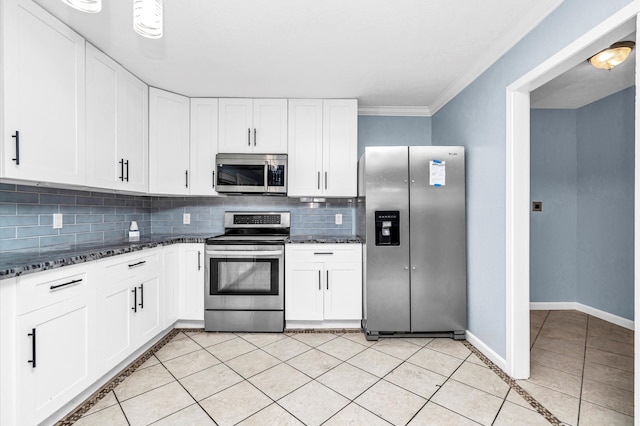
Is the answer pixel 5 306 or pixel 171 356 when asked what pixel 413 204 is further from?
pixel 5 306

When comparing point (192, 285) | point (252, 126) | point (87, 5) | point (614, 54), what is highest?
point (614, 54)

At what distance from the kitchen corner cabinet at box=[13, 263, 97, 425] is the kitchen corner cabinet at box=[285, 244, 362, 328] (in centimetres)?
154

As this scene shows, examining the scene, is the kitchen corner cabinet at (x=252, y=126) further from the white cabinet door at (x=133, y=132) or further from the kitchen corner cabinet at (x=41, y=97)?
the kitchen corner cabinet at (x=41, y=97)

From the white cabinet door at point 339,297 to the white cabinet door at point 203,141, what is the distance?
1559mm

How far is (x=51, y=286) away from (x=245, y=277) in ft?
4.80

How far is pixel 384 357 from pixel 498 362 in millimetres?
838

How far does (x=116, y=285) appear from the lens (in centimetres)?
205

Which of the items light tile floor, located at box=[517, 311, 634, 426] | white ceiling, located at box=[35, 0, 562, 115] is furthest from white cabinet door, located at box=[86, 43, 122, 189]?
light tile floor, located at box=[517, 311, 634, 426]

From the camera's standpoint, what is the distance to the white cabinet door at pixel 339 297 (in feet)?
9.38

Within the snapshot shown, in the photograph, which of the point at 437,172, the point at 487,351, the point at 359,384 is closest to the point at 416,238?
the point at 437,172

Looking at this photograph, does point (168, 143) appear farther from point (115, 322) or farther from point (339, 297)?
point (339, 297)

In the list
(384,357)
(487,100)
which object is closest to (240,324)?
(384,357)

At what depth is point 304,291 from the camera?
9.36 ft

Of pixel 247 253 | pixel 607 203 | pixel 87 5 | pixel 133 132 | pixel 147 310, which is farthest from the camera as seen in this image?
pixel 607 203
